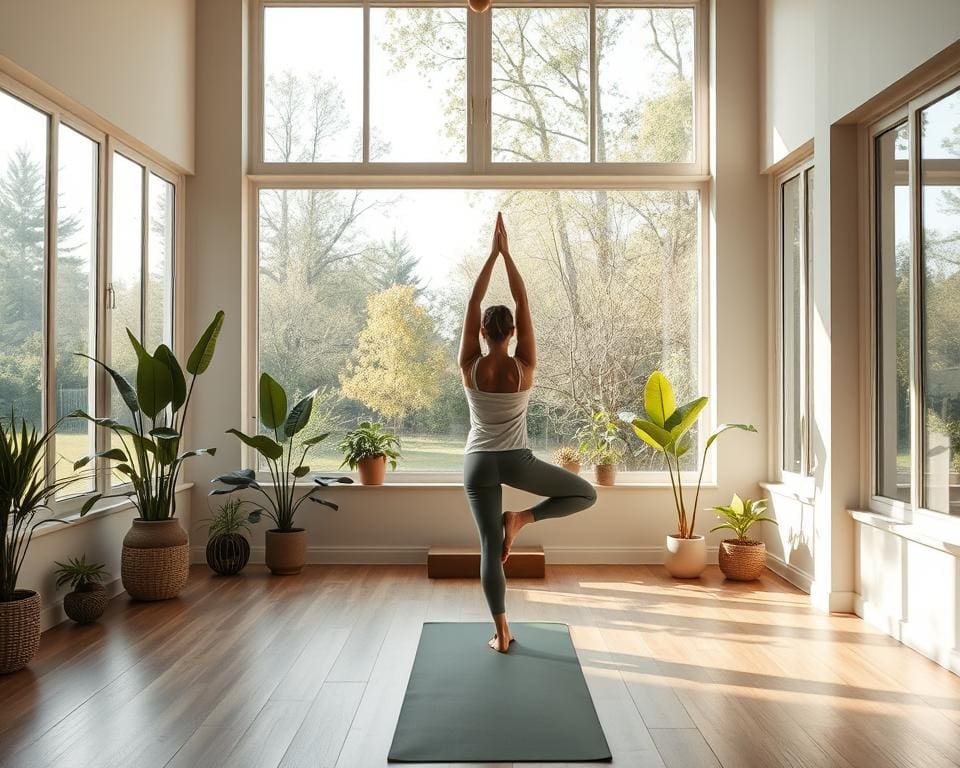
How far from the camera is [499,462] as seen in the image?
3.81 meters

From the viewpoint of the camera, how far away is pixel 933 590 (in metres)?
3.88

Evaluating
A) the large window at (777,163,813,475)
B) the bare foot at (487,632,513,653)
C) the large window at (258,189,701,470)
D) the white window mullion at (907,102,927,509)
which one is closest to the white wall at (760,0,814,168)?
the large window at (777,163,813,475)

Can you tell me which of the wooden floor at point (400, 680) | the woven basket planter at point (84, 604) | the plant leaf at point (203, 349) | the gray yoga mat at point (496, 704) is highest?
the plant leaf at point (203, 349)

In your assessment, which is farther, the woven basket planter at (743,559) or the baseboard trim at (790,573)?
the woven basket planter at (743,559)

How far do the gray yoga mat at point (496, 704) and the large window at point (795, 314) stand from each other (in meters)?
2.29

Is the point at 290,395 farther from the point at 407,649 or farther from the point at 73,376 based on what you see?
the point at 407,649

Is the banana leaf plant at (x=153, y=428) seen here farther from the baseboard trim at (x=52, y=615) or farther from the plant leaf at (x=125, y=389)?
the baseboard trim at (x=52, y=615)

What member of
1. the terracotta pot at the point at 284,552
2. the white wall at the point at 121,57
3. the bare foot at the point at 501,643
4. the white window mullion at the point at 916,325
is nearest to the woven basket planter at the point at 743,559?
the white window mullion at the point at 916,325

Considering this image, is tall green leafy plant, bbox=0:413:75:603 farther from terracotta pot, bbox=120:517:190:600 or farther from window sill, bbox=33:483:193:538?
terracotta pot, bbox=120:517:190:600

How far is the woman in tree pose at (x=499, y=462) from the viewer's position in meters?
3.81

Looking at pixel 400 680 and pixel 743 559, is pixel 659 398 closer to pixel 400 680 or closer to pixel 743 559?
pixel 743 559

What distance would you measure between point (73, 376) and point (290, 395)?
1.73 m

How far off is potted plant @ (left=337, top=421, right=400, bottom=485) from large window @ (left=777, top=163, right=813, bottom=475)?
2666 mm

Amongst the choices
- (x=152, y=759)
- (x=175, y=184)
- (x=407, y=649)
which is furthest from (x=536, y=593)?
(x=175, y=184)
